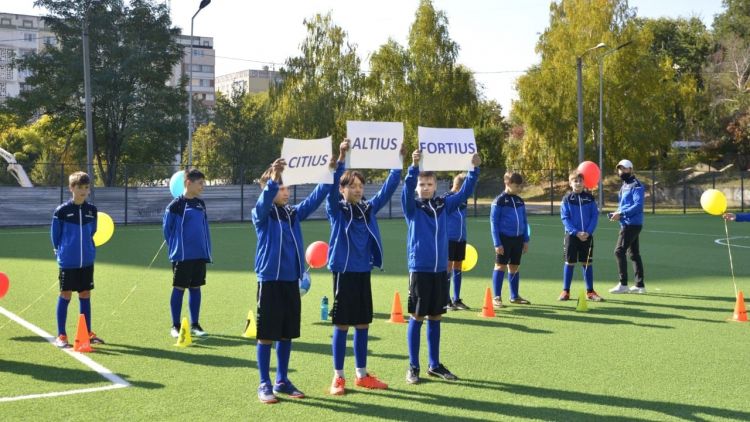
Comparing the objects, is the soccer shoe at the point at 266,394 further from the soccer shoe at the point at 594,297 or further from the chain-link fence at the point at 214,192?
the chain-link fence at the point at 214,192

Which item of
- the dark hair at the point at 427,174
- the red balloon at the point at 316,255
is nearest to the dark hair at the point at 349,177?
the dark hair at the point at 427,174

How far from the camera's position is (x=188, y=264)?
27.9 ft

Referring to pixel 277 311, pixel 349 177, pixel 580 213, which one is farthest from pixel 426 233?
pixel 580 213

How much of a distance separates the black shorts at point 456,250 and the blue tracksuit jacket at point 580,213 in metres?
1.75

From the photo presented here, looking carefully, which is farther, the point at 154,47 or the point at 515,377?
the point at 154,47

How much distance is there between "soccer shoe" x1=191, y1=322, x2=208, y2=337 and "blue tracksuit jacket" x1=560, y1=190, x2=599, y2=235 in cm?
556

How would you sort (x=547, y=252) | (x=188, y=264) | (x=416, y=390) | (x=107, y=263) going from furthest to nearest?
(x=547, y=252) < (x=107, y=263) < (x=188, y=264) < (x=416, y=390)

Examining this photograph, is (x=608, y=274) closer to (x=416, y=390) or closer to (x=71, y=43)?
(x=416, y=390)

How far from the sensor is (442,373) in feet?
22.0

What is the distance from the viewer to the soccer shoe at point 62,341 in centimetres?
800

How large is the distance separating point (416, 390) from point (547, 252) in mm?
12913

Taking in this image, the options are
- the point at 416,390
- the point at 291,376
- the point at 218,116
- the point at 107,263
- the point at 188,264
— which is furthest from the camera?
the point at 218,116

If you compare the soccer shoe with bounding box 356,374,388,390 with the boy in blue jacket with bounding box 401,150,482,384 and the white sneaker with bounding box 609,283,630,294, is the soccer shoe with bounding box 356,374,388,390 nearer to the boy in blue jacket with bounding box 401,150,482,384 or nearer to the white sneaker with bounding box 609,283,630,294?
the boy in blue jacket with bounding box 401,150,482,384

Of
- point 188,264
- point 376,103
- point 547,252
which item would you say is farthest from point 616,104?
point 188,264
